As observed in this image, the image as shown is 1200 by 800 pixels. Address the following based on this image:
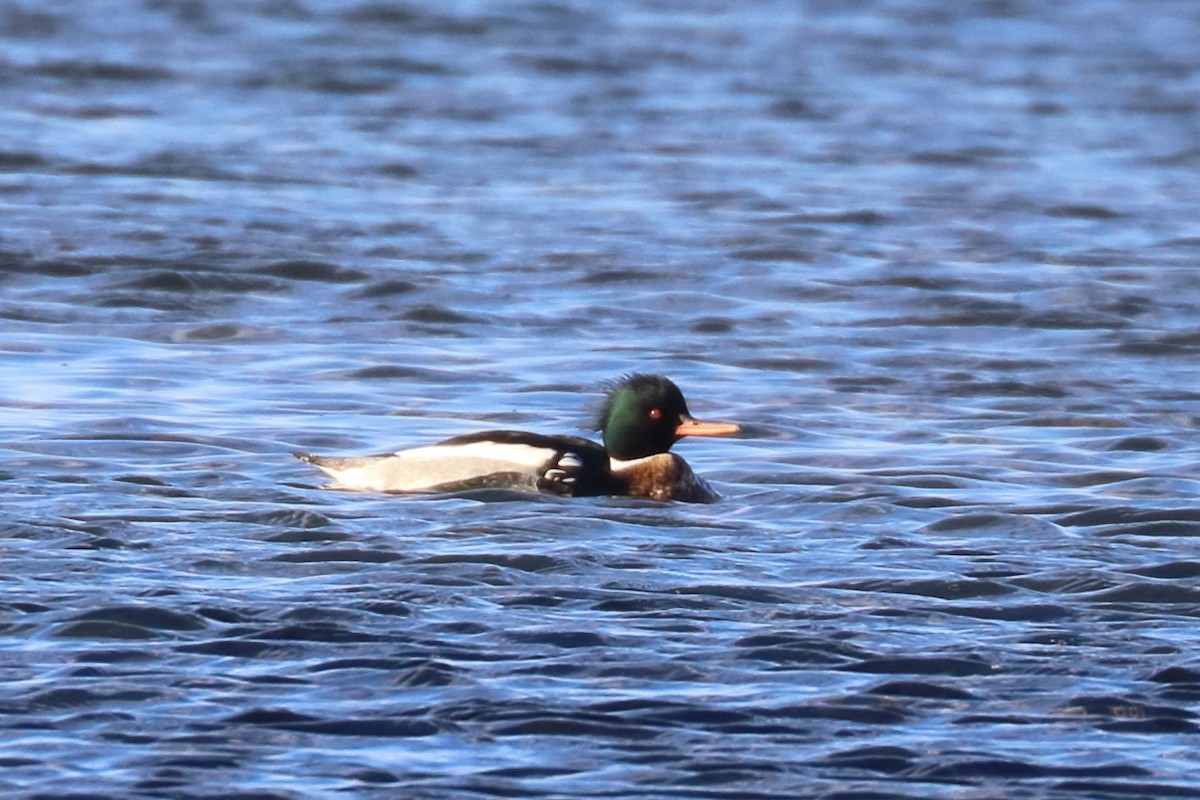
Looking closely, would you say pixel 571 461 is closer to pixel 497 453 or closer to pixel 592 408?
pixel 497 453

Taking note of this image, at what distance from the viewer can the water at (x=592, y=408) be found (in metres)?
7.59

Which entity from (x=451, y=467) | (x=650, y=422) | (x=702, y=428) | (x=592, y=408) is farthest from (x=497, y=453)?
(x=592, y=408)

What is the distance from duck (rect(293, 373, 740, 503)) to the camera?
11.3 meters

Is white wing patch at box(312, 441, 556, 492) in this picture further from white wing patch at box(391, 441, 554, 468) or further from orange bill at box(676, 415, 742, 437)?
orange bill at box(676, 415, 742, 437)

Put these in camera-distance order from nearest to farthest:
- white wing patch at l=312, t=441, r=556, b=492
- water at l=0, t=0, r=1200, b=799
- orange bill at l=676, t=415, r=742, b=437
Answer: water at l=0, t=0, r=1200, b=799, white wing patch at l=312, t=441, r=556, b=492, orange bill at l=676, t=415, r=742, b=437

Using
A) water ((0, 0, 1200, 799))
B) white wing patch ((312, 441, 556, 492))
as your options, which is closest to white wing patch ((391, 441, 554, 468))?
white wing patch ((312, 441, 556, 492))

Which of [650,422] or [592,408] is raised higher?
[650,422]

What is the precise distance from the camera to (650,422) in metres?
11.9

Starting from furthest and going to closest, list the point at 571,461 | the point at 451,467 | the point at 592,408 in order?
the point at 592,408
the point at 571,461
the point at 451,467

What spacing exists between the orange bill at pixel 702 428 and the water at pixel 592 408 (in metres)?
0.30

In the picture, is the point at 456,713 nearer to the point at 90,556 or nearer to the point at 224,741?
the point at 224,741

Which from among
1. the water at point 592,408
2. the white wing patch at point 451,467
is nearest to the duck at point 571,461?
the white wing patch at point 451,467

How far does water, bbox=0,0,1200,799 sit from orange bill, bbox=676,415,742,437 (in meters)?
0.30

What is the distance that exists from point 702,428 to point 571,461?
810mm
